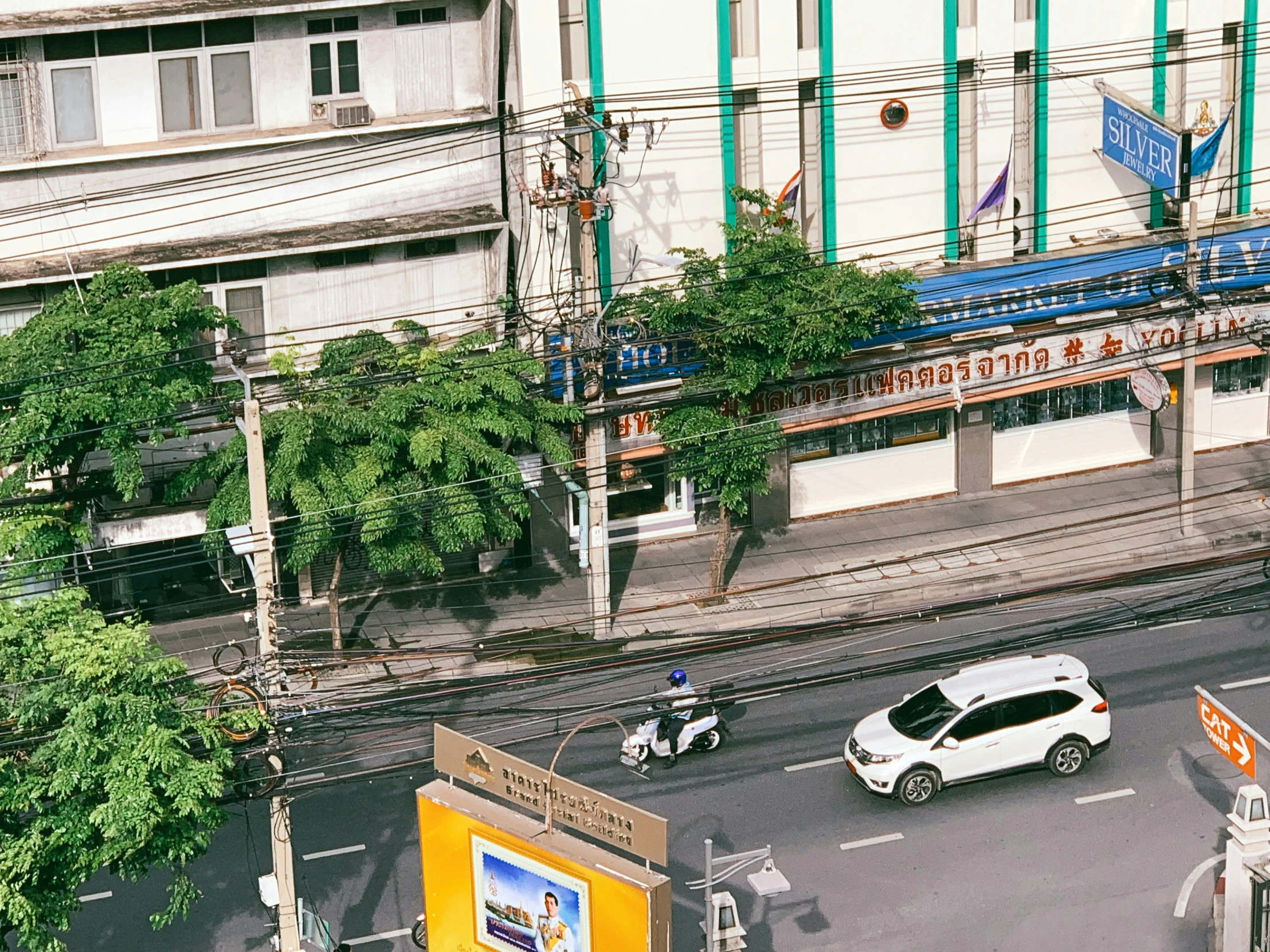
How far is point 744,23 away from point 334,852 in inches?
636

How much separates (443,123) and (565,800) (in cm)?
1551

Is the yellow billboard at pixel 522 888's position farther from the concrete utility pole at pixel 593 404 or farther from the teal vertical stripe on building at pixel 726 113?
the teal vertical stripe on building at pixel 726 113

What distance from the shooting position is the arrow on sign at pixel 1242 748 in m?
22.7

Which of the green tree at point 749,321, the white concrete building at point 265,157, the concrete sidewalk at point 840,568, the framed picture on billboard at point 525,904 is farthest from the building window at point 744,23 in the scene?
the framed picture on billboard at point 525,904

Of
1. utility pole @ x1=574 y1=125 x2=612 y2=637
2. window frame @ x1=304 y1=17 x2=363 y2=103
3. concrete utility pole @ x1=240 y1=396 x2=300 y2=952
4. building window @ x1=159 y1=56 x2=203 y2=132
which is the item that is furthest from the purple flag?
concrete utility pole @ x1=240 y1=396 x2=300 y2=952

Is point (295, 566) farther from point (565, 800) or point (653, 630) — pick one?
point (565, 800)

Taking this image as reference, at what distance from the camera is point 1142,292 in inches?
1406

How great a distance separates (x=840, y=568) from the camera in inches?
1353

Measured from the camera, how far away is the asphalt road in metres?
24.5

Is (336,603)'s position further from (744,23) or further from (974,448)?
(974,448)

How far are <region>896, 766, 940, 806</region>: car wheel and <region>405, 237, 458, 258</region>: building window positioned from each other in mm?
12373

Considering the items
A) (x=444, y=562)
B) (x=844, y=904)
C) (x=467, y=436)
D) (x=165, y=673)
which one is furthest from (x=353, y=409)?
(x=844, y=904)

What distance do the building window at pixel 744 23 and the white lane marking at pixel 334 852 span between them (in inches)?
611

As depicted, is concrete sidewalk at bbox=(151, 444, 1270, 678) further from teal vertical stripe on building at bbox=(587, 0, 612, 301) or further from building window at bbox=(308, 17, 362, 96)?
building window at bbox=(308, 17, 362, 96)
